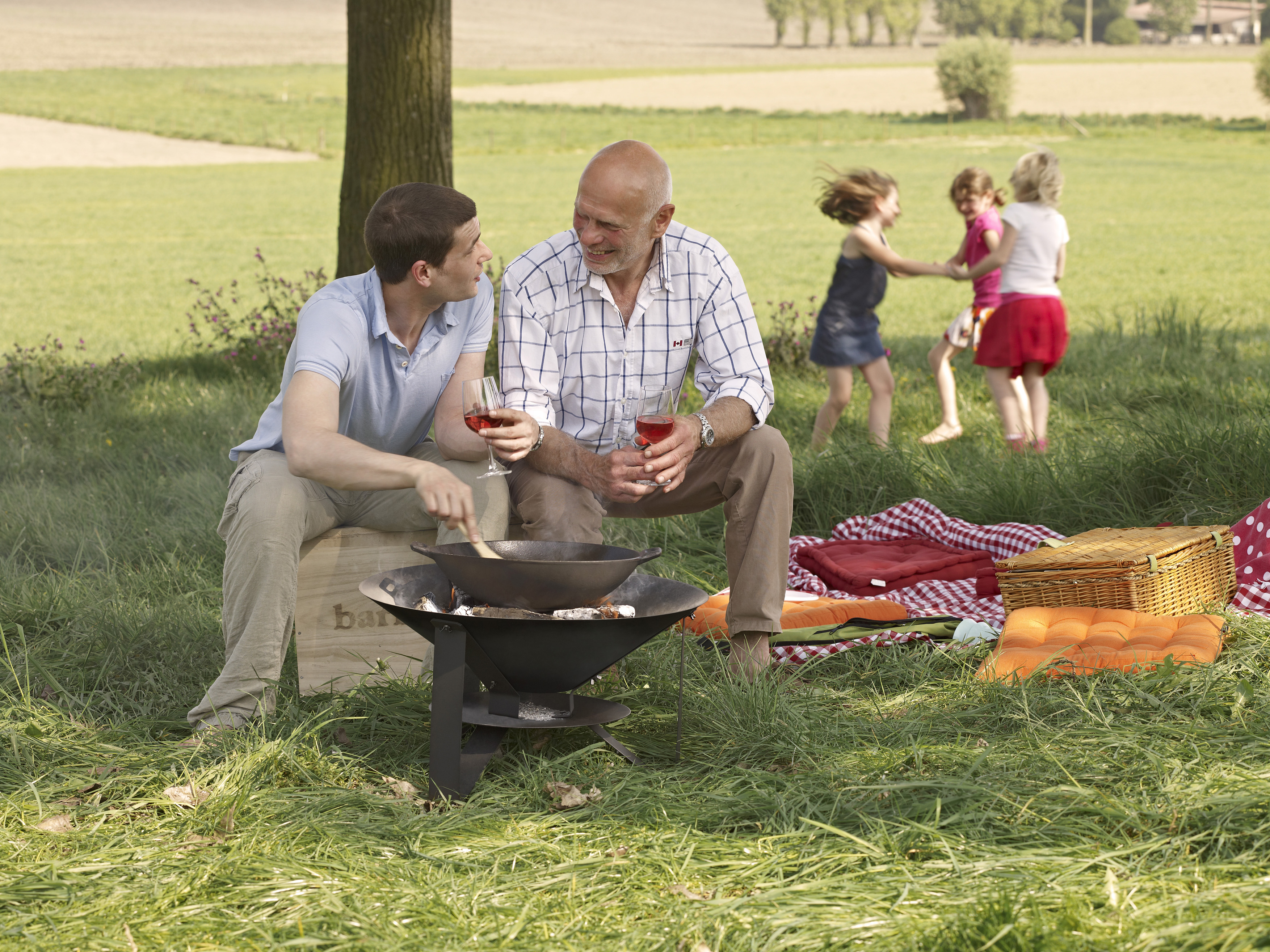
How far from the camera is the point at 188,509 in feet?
18.5

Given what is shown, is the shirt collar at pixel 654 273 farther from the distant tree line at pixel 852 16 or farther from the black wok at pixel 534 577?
the distant tree line at pixel 852 16

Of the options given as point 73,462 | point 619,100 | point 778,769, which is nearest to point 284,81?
point 619,100

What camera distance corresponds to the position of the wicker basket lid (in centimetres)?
418

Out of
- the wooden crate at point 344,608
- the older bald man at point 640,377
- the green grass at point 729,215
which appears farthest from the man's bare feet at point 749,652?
the green grass at point 729,215

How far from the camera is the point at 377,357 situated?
3820 millimetres

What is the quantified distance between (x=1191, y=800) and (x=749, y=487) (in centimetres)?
155

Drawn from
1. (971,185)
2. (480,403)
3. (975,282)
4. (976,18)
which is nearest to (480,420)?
(480,403)

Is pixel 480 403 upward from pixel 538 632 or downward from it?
upward

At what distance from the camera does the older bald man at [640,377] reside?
3.79 metres

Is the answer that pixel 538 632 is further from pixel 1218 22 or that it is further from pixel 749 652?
pixel 1218 22

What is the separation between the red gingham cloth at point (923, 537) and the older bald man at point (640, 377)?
50 cm

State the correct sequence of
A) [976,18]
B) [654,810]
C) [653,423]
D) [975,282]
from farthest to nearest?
[976,18]
[975,282]
[653,423]
[654,810]

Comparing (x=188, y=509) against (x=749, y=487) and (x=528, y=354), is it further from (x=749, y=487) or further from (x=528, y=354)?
(x=749, y=487)

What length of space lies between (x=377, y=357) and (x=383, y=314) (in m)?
0.13
